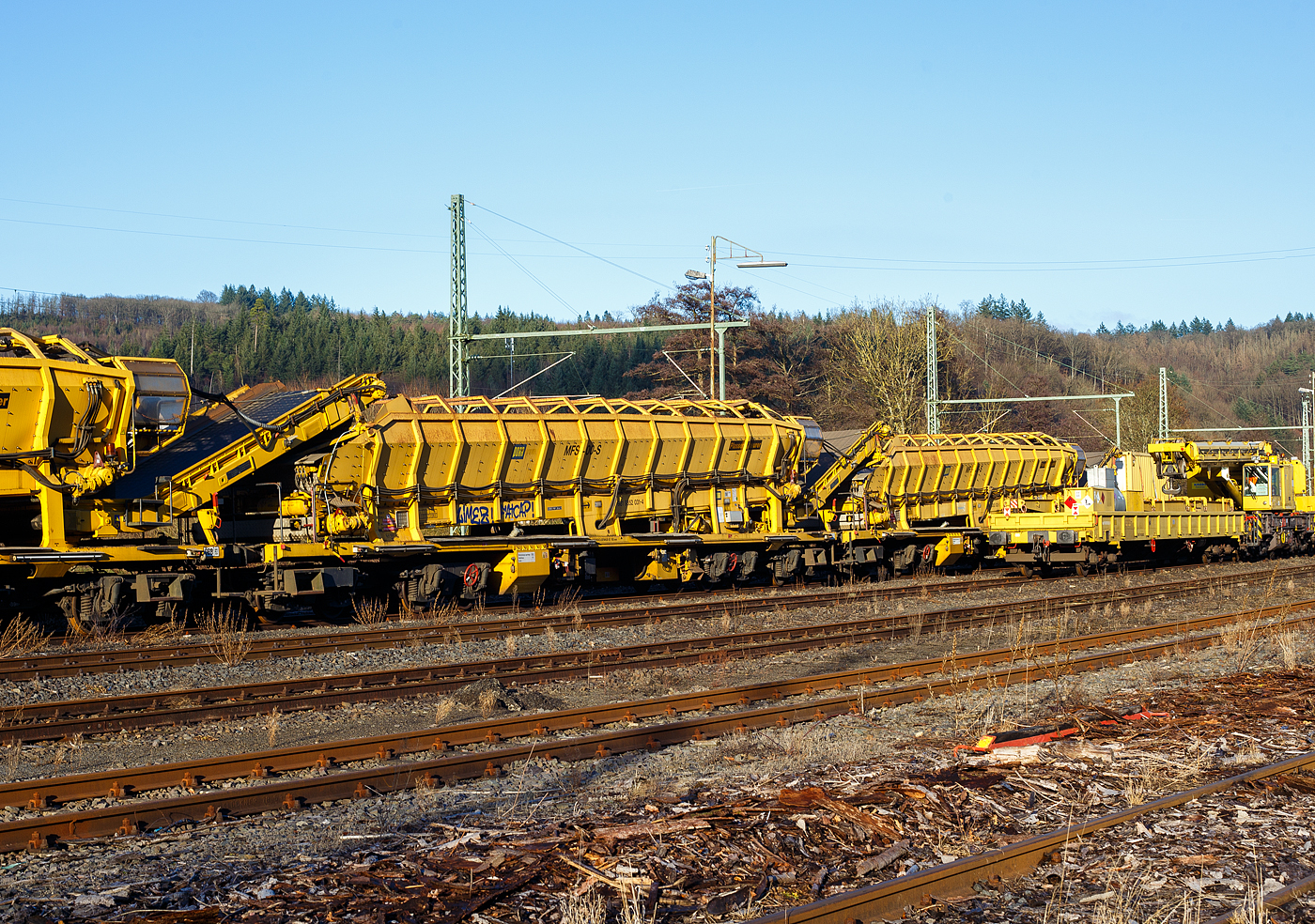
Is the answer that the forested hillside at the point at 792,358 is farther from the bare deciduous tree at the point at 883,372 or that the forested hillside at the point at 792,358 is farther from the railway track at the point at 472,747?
the railway track at the point at 472,747

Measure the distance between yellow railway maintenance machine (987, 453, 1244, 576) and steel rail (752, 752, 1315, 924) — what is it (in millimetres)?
19452

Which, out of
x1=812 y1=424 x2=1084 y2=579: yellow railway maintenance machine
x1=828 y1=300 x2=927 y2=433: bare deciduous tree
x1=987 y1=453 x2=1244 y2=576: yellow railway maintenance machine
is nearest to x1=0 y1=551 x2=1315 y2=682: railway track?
x1=812 y1=424 x2=1084 y2=579: yellow railway maintenance machine

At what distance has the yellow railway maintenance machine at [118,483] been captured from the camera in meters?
14.3

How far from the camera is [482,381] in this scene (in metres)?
86.4

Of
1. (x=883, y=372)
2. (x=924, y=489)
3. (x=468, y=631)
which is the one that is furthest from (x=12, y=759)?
(x=883, y=372)

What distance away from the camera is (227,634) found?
1441 centimetres

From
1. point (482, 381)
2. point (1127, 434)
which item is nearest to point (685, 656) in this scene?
point (1127, 434)

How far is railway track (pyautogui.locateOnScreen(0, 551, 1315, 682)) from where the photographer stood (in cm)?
1278

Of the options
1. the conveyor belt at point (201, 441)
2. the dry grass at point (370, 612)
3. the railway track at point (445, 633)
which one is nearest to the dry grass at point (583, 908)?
the railway track at point (445, 633)

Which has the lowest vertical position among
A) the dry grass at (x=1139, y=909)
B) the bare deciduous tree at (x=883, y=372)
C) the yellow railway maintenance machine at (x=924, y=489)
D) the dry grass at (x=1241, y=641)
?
the dry grass at (x=1241, y=641)

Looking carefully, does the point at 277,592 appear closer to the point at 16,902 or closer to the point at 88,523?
the point at 88,523

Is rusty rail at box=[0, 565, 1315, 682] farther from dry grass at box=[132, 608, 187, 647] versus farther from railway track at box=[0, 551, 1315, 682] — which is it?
dry grass at box=[132, 608, 187, 647]

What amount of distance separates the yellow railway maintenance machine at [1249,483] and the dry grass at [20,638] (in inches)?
996

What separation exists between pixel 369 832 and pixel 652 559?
569 inches
